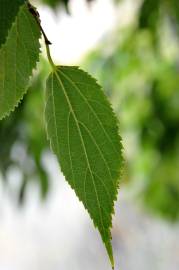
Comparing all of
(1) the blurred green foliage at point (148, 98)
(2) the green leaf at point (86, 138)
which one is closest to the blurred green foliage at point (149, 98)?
(1) the blurred green foliage at point (148, 98)

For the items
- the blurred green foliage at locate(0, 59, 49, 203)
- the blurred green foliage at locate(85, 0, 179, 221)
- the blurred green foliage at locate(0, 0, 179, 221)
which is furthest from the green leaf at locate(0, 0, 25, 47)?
the blurred green foliage at locate(85, 0, 179, 221)

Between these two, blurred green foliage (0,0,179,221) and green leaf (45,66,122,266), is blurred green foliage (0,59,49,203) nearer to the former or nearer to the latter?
blurred green foliage (0,0,179,221)

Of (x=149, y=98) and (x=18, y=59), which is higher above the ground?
(x=18, y=59)

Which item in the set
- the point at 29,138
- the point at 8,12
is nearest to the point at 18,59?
the point at 8,12

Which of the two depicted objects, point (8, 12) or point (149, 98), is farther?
point (149, 98)

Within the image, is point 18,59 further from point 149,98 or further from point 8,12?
A: point 149,98

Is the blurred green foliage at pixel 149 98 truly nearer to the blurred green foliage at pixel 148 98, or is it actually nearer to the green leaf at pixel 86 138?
the blurred green foliage at pixel 148 98
